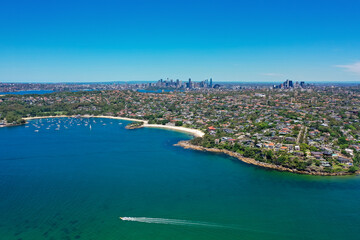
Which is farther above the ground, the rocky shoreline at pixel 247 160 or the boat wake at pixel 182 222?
the rocky shoreline at pixel 247 160

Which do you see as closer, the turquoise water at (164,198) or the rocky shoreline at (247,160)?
the turquoise water at (164,198)

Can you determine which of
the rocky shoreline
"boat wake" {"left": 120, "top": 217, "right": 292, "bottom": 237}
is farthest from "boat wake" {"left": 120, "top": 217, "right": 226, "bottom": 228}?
the rocky shoreline

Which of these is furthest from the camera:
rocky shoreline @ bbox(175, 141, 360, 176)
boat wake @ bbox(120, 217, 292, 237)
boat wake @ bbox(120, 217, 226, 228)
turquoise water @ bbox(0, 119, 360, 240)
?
rocky shoreline @ bbox(175, 141, 360, 176)

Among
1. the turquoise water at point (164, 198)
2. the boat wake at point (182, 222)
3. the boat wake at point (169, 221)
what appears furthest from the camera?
the boat wake at point (169, 221)

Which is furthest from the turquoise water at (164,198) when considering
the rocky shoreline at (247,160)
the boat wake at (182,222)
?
the rocky shoreline at (247,160)

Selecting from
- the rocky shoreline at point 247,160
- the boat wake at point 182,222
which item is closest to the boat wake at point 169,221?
the boat wake at point 182,222

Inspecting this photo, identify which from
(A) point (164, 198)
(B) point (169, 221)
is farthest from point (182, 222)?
(A) point (164, 198)

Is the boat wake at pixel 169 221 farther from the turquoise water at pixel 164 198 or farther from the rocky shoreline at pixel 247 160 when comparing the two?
the rocky shoreline at pixel 247 160

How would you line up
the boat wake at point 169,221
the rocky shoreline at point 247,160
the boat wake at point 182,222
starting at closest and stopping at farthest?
the boat wake at point 182,222 < the boat wake at point 169,221 < the rocky shoreline at point 247,160

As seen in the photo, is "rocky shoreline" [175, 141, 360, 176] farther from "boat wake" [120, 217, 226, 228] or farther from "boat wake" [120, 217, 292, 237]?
"boat wake" [120, 217, 226, 228]
